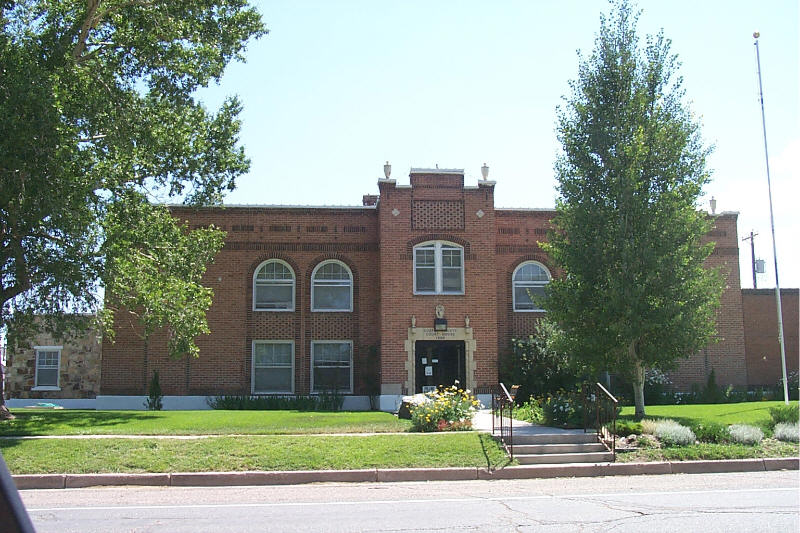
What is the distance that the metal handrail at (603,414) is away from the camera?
14644 millimetres

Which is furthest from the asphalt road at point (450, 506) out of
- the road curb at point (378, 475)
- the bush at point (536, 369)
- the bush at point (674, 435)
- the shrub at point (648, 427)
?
the bush at point (536, 369)

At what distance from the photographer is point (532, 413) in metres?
18.7

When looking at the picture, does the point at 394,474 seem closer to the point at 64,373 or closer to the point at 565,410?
the point at 565,410

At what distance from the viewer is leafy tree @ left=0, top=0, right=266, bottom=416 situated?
16062 mm

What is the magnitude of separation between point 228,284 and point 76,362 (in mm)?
7640

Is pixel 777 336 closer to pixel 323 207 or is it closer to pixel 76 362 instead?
pixel 323 207

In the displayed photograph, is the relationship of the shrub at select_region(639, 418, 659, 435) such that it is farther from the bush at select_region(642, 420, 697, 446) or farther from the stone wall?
the stone wall

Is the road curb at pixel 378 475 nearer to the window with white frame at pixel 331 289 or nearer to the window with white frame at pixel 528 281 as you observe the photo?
the window with white frame at pixel 528 281

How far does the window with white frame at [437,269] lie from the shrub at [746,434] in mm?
12444

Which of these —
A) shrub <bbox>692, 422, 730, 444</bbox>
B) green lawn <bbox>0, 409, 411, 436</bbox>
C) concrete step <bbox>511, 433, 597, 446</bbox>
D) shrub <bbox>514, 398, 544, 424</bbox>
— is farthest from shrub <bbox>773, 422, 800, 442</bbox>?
green lawn <bbox>0, 409, 411, 436</bbox>

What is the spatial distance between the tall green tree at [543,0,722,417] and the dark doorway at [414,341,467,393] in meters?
7.70

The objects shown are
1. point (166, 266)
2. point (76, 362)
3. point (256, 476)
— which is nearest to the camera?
point (256, 476)

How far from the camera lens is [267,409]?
25625 mm

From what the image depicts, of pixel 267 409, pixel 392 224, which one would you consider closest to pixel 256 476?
pixel 267 409
